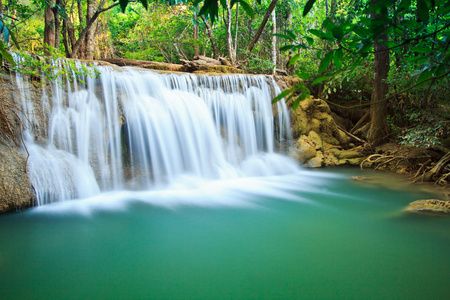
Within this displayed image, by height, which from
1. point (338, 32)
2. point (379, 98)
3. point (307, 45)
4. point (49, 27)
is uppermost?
point (307, 45)

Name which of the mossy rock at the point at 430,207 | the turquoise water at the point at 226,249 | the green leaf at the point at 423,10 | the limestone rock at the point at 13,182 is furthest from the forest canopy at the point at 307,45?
the limestone rock at the point at 13,182

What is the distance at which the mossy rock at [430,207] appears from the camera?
410 centimetres

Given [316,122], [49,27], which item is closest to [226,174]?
[316,122]

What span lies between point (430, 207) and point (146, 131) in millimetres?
5707

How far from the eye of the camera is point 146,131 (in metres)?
6.51

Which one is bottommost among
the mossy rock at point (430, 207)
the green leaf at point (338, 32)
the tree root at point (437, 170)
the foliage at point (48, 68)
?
the mossy rock at point (430, 207)

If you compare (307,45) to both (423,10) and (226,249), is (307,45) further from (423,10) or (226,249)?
(423,10)

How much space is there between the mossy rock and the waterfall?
371cm

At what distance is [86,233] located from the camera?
3662mm

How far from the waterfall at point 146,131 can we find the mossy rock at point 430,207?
3.71 metres

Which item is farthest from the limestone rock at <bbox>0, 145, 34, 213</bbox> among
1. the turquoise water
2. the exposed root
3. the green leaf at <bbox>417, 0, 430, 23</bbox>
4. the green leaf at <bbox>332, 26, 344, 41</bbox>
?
the exposed root

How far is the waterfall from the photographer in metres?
5.11

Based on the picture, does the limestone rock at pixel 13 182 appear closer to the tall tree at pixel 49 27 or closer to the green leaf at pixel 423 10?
the tall tree at pixel 49 27

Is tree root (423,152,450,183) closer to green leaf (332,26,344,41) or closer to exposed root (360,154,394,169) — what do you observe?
exposed root (360,154,394,169)
